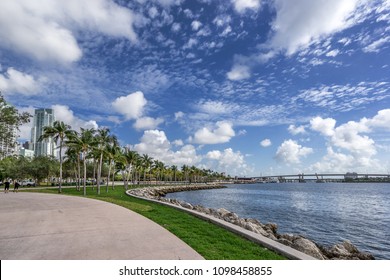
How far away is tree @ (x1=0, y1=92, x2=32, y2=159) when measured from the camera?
20.7m

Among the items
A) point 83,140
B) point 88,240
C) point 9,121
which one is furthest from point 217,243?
point 83,140

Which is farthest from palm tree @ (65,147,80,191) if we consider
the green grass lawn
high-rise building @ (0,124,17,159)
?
the green grass lawn

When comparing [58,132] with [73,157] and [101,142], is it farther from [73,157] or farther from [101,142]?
[73,157]

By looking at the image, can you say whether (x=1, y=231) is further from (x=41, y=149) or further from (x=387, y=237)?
(x=41, y=149)

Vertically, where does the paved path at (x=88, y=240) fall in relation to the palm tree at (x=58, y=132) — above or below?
below

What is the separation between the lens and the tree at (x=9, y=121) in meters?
20.7

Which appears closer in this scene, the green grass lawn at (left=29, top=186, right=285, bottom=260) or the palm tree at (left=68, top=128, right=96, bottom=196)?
the green grass lawn at (left=29, top=186, right=285, bottom=260)

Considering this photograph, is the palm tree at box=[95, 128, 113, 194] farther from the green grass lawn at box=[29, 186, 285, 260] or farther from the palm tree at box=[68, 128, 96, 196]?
the green grass lawn at box=[29, 186, 285, 260]

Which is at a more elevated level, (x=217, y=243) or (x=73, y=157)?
(x=73, y=157)

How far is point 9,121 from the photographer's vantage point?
20922mm

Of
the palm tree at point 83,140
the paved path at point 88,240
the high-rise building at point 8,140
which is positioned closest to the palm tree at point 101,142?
the palm tree at point 83,140

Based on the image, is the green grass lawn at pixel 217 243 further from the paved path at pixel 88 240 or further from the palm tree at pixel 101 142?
the palm tree at pixel 101 142
